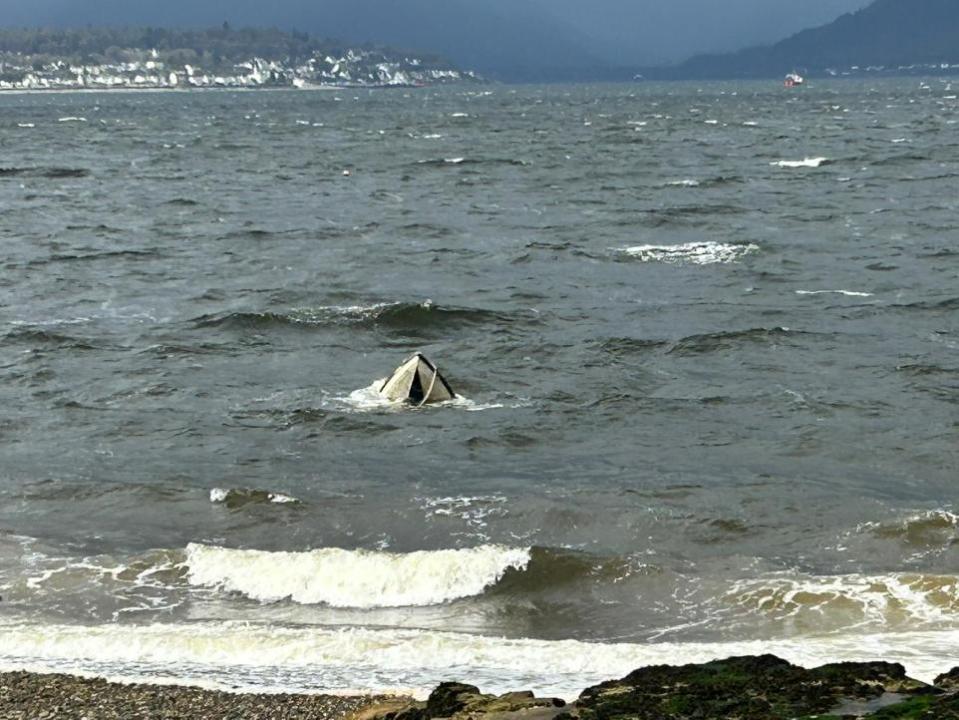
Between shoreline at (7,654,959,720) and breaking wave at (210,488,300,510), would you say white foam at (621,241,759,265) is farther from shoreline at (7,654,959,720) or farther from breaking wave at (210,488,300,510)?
shoreline at (7,654,959,720)

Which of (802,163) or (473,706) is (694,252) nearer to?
Result: (473,706)

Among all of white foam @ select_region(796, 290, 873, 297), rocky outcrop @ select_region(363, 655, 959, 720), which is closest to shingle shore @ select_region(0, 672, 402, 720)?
rocky outcrop @ select_region(363, 655, 959, 720)

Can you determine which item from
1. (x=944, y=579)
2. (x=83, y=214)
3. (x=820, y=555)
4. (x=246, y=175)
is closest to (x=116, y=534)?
(x=820, y=555)

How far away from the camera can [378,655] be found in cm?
1252

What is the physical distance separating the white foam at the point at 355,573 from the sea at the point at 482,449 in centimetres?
4

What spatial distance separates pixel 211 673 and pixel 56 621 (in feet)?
8.16

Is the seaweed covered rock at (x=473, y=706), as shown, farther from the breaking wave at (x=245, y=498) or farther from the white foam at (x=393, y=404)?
the white foam at (x=393, y=404)

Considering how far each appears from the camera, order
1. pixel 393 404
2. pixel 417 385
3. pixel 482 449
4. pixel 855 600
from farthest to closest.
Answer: pixel 417 385, pixel 393 404, pixel 482 449, pixel 855 600

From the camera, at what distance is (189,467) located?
63.2 ft

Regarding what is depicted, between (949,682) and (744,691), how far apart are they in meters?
1.19

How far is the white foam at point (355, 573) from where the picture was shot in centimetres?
1461

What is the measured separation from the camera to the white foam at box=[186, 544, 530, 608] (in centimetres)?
1461

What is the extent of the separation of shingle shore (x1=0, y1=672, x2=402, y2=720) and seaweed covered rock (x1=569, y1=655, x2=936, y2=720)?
101 inches

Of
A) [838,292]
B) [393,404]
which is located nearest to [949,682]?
[393,404]
